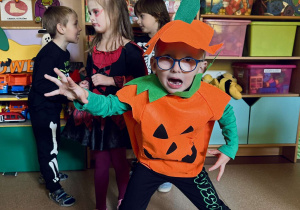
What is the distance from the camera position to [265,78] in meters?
2.01

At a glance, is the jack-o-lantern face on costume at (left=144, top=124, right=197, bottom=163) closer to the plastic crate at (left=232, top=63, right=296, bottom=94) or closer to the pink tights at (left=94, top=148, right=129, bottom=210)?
the pink tights at (left=94, top=148, right=129, bottom=210)

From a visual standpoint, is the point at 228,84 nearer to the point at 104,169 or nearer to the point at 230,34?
the point at 230,34

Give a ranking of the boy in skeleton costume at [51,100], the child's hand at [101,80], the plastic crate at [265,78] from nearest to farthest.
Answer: the child's hand at [101,80] → the boy in skeleton costume at [51,100] → the plastic crate at [265,78]

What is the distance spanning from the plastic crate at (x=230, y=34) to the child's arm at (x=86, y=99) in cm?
118

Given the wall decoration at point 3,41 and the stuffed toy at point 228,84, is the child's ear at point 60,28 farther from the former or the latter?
the stuffed toy at point 228,84

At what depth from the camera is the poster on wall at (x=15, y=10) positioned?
1911 mm

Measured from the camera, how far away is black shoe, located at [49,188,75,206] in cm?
143

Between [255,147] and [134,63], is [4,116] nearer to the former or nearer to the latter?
[134,63]

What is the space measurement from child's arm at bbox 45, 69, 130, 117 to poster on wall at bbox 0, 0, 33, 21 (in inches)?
54.3

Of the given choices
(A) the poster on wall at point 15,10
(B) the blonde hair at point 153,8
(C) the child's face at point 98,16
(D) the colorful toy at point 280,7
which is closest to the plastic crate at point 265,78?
(D) the colorful toy at point 280,7

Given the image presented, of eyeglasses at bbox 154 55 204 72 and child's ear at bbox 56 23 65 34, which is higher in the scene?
child's ear at bbox 56 23 65 34

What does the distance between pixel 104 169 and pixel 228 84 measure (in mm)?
1142

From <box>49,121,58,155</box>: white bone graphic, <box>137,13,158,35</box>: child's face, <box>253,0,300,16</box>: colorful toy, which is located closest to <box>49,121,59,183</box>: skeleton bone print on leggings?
<box>49,121,58,155</box>: white bone graphic

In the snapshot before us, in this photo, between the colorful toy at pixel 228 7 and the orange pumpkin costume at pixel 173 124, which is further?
the colorful toy at pixel 228 7
